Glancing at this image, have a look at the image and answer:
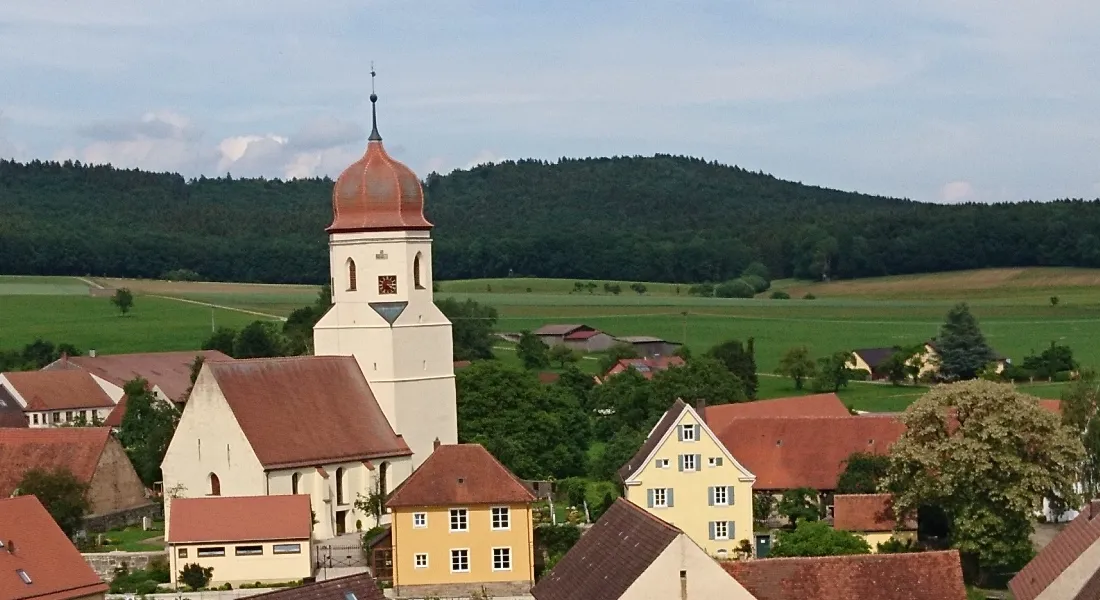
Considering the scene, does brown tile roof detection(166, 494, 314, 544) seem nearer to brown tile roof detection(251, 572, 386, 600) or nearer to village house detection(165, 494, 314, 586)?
village house detection(165, 494, 314, 586)

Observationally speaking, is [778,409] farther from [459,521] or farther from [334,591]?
[334,591]

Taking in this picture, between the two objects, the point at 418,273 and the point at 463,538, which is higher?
the point at 418,273

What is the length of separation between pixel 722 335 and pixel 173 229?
84533 mm

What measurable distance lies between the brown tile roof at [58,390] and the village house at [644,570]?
200ft

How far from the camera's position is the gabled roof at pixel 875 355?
10850 centimetres

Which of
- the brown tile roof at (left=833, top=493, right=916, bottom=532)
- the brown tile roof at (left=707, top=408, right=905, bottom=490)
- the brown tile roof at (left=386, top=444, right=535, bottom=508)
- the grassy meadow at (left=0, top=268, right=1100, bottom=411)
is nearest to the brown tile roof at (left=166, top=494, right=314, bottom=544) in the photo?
the brown tile roof at (left=386, top=444, right=535, bottom=508)

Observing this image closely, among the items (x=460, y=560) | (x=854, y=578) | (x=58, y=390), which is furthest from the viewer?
(x=58, y=390)

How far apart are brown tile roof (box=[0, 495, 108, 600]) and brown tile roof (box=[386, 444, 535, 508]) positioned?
A: 31.8 feet

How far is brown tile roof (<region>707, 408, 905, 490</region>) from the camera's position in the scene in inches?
2447

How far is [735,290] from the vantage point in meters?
171

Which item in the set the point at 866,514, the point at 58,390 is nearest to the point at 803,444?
the point at 866,514

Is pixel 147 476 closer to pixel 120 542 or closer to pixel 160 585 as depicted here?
pixel 120 542

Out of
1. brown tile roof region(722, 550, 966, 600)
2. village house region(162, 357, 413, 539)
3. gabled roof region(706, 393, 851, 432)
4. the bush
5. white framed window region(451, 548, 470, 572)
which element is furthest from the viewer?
the bush

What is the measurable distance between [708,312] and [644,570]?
368ft
